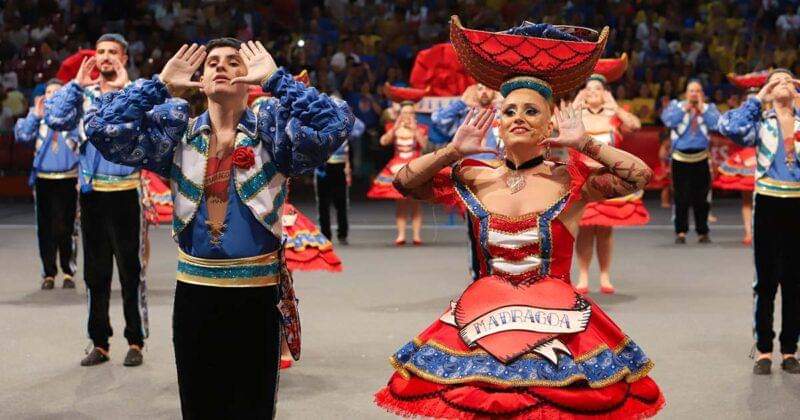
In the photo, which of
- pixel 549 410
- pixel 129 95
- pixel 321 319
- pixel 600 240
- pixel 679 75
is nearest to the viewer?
pixel 549 410

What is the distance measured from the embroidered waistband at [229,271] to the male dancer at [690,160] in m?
9.54

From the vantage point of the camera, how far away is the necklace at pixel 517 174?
4711mm

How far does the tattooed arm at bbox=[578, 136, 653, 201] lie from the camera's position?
4.64m

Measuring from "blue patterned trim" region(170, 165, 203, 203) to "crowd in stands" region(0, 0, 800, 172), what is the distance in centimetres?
1369

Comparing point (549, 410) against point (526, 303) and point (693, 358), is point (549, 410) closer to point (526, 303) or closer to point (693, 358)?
point (526, 303)

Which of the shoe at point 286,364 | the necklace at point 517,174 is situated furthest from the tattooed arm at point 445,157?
the shoe at point 286,364

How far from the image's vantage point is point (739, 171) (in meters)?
13.7

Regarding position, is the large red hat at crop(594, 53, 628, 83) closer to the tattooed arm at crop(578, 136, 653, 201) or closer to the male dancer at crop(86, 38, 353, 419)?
the tattooed arm at crop(578, 136, 653, 201)

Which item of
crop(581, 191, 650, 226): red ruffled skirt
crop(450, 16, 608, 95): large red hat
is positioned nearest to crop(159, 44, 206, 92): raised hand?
crop(450, 16, 608, 95): large red hat

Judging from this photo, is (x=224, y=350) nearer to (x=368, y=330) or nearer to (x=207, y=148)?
(x=207, y=148)

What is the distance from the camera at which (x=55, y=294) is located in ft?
33.6

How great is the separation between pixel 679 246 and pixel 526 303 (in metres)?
9.25

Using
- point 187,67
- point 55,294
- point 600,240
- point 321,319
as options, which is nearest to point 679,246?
point 600,240

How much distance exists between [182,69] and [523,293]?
1496mm
